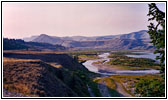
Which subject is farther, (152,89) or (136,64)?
(136,64)

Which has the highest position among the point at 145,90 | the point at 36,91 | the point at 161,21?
the point at 161,21

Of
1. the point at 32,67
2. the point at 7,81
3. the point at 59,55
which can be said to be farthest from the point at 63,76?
the point at 59,55

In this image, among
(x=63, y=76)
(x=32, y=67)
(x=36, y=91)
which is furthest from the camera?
(x=63, y=76)

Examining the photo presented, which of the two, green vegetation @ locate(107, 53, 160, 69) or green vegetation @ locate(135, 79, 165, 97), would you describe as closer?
green vegetation @ locate(135, 79, 165, 97)

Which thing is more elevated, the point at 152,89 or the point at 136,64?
the point at 152,89

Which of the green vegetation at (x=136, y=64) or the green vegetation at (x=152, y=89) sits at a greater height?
the green vegetation at (x=152, y=89)

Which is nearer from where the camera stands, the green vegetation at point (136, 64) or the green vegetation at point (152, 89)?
the green vegetation at point (152, 89)

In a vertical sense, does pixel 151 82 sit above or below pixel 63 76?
above

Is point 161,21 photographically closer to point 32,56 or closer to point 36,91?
point 36,91

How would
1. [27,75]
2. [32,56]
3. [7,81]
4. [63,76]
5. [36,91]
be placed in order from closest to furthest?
[36,91], [7,81], [27,75], [63,76], [32,56]

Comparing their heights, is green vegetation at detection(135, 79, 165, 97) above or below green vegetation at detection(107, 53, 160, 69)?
above

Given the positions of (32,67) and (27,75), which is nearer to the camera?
(27,75)
